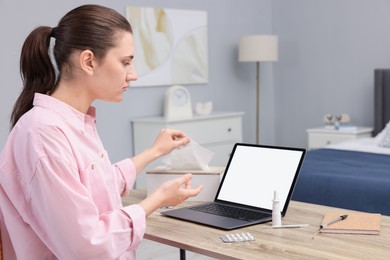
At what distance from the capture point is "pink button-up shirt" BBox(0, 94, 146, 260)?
1346 mm

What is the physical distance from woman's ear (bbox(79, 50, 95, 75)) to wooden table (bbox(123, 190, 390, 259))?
1.76 ft

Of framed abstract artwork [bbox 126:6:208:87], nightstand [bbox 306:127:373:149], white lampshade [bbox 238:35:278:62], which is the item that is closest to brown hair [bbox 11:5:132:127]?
framed abstract artwork [bbox 126:6:208:87]

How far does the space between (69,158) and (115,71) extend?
28 cm

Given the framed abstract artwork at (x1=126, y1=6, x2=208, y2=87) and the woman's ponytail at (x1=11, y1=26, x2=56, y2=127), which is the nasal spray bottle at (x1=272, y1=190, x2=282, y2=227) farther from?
the framed abstract artwork at (x1=126, y1=6, x2=208, y2=87)

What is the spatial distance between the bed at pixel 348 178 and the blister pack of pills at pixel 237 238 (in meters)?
1.60

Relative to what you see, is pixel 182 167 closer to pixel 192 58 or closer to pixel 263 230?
pixel 263 230

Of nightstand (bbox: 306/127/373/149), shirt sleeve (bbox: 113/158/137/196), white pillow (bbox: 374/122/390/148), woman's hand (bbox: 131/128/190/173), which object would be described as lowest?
nightstand (bbox: 306/127/373/149)

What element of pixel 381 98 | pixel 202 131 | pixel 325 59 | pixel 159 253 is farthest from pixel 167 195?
pixel 325 59

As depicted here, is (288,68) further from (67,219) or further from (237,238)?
(67,219)

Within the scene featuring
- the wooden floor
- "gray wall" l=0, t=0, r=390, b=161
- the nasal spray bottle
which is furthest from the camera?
"gray wall" l=0, t=0, r=390, b=161

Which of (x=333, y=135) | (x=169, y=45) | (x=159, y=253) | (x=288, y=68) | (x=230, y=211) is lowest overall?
(x=159, y=253)

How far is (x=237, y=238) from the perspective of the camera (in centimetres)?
163

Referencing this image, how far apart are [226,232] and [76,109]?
563mm

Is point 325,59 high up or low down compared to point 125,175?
up
